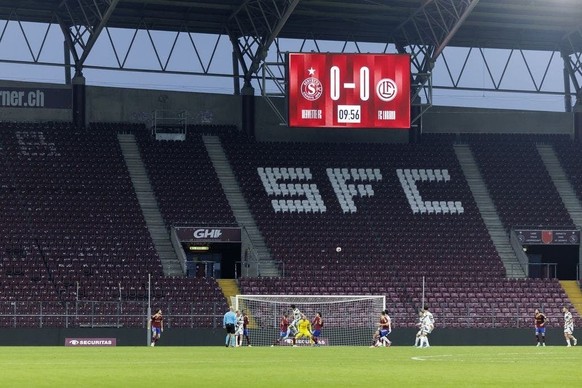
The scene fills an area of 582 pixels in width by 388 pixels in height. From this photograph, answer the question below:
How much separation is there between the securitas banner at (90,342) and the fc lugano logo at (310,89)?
61.4 ft

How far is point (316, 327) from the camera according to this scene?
5216 cm

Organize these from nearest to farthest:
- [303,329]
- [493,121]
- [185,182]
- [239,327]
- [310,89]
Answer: [239,327], [303,329], [310,89], [185,182], [493,121]

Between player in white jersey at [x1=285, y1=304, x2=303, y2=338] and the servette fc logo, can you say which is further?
the servette fc logo

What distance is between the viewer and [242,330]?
2004 inches

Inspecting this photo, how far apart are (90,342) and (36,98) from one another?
19510 millimetres

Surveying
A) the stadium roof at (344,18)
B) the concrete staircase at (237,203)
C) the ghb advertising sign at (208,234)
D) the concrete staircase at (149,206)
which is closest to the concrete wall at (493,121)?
the stadium roof at (344,18)

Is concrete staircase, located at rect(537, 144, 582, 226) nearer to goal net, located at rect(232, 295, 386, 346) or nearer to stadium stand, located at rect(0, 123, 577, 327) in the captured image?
stadium stand, located at rect(0, 123, 577, 327)

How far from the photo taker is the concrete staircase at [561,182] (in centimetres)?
6800

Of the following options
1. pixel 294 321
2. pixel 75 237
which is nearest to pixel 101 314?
pixel 75 237

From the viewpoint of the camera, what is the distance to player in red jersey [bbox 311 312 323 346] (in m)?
52.0

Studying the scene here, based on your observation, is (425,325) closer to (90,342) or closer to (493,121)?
(90,342)

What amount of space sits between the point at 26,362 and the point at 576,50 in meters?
48.2

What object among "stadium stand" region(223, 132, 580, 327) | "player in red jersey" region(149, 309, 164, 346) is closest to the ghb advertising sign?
"stadium stand" region(223, 132, 580, 327)

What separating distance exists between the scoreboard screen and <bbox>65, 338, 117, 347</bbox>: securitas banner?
18.6 m
